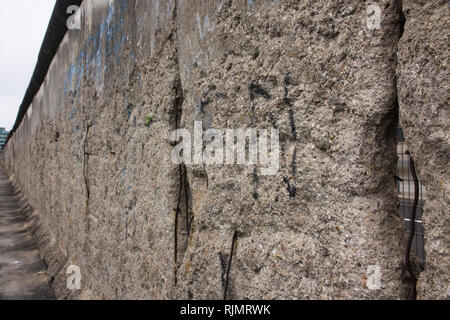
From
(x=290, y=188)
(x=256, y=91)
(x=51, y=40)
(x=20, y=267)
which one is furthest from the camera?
(x=51, y=40)

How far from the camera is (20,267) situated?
14.6 ft

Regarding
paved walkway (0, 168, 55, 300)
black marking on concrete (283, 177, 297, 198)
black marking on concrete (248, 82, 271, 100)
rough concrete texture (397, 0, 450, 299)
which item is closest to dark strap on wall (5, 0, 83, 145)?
paved walkway (0, 168, 55, 300)

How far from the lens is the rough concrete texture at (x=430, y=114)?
0.69 meters

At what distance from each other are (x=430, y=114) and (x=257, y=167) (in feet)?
1.66

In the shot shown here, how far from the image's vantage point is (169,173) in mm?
1594

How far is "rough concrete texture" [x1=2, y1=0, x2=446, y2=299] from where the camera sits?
826mm

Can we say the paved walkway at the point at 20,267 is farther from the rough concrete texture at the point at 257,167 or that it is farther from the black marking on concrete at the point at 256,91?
the black marking on concrete at the point at 256,91

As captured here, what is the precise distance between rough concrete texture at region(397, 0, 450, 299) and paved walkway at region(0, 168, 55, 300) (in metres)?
3.67

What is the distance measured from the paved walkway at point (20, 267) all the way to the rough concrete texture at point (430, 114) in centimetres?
367

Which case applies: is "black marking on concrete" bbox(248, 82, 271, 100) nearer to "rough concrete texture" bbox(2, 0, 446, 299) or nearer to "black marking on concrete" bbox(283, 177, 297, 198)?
"rough concrete texture" bbox(2, 0, 446, 299)

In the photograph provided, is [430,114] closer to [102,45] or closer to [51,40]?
[102,45]

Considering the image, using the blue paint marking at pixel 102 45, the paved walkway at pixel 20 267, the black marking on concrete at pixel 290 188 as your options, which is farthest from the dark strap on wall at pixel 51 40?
the black marking on concrete at pixel 290 188

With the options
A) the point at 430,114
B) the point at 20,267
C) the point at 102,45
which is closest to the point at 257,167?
the point at 430,114

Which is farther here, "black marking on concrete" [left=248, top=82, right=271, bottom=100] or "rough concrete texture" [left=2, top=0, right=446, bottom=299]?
"black marking on concrete" [left=248, top=82, right=271, bottom=100]
